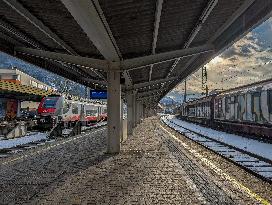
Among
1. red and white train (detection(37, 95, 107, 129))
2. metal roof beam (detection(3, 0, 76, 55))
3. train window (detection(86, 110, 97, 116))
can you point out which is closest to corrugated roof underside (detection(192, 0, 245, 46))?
metal roof beam (detection(3, 0, 76, 55))

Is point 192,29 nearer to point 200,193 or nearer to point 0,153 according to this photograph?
point 200,193

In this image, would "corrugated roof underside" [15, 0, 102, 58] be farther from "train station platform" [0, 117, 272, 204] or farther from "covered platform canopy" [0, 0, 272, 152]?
"train station platform" [0, 117, 272, 204]

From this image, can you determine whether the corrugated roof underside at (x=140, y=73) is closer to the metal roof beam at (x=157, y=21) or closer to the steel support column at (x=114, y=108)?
the steel support column at (x=114, y=108)

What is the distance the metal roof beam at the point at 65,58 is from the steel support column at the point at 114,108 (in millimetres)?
569

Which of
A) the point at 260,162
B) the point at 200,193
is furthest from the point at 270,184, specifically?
the point at 260,162

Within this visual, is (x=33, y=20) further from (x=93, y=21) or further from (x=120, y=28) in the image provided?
(x=120, y=28)

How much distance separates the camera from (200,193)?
8.89m

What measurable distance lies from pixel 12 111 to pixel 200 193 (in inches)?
1730

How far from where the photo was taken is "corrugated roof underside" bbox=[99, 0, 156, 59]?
35.4 feet

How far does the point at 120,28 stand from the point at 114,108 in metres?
5.29

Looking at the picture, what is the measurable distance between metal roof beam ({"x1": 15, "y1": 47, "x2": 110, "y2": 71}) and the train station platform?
4132mm

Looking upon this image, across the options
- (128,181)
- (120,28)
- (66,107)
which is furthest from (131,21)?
(66,107)

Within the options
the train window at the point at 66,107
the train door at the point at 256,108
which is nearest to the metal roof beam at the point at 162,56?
the train door at the point at 256,108

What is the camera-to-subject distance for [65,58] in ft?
54.4
